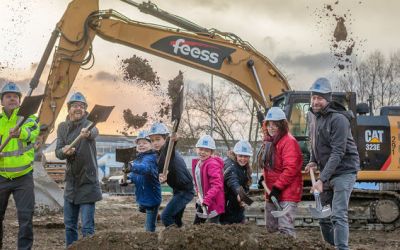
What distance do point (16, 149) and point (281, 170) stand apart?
115 inches

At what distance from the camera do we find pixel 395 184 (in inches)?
538

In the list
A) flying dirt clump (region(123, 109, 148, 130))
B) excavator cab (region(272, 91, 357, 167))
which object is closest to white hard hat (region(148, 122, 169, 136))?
excavator cab (region(272, 91, 357, 167))

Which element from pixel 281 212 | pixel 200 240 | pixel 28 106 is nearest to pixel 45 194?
pixel 28 106

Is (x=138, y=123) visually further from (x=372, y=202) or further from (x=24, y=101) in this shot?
(x=24, y=101)

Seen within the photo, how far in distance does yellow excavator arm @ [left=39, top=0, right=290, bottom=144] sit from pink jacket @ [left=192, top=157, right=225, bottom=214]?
19.2 feet

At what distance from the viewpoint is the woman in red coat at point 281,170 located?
697cm

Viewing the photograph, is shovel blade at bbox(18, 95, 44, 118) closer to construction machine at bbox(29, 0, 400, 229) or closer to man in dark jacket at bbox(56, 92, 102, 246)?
man in dark jacket at bbox(56, 92, 102, 246)

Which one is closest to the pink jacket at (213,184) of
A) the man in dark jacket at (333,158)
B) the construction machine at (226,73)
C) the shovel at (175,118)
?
the shovel at (175,118)

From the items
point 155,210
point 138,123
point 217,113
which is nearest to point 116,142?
point 217,113

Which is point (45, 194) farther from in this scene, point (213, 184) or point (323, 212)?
point (323, 212)

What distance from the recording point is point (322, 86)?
6.83 m

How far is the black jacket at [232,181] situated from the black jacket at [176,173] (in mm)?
445

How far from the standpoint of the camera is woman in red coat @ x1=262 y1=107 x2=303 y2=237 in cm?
697

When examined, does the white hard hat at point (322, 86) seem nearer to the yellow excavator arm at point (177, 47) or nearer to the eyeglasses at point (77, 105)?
the eyeglasses at point (77, 105)
